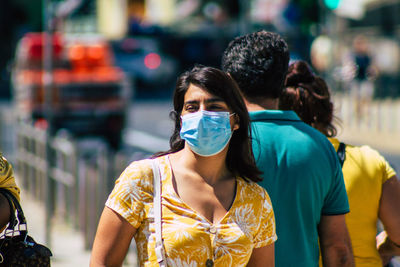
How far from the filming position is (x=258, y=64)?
2982 mm

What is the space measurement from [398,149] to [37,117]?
719cm

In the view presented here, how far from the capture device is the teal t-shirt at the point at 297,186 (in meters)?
2.91

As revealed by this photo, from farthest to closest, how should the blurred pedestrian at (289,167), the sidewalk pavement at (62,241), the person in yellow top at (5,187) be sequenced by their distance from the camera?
the sidewalk pavement at (62,241)
the blurred pedestrian at (289,167)
the person in yellow top at (5,187)

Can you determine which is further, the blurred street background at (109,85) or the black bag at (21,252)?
the blurred street background at (109,85)

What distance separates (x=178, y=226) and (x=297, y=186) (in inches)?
25.7

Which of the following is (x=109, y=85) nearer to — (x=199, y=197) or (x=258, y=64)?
(x=258, y=64)

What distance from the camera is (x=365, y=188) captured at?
10.3ft

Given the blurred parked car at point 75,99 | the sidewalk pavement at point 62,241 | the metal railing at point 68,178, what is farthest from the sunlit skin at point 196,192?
the blurred parked car at point 75,99

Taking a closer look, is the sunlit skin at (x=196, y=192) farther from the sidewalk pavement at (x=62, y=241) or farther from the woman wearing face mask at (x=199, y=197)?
the sidewalk pavement at (x=62, y=241)

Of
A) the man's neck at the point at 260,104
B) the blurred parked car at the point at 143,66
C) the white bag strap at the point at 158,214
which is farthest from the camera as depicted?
the blurred parked car at the point at 143,66

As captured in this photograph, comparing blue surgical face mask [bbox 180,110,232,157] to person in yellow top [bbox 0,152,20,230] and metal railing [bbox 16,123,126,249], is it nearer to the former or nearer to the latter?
person in yellow top [bbox 0,152,20,230]

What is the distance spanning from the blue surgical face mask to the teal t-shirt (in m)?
0.35

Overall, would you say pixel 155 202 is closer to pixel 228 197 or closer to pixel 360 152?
pixel 228 197

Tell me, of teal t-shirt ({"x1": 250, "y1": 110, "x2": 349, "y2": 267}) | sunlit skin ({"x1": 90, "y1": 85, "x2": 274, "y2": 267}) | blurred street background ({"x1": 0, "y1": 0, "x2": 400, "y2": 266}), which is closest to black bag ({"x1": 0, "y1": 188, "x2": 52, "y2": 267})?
sunlit skin ({"x1": 90, "y1": 85, "x2": 274, "y2": 267})
